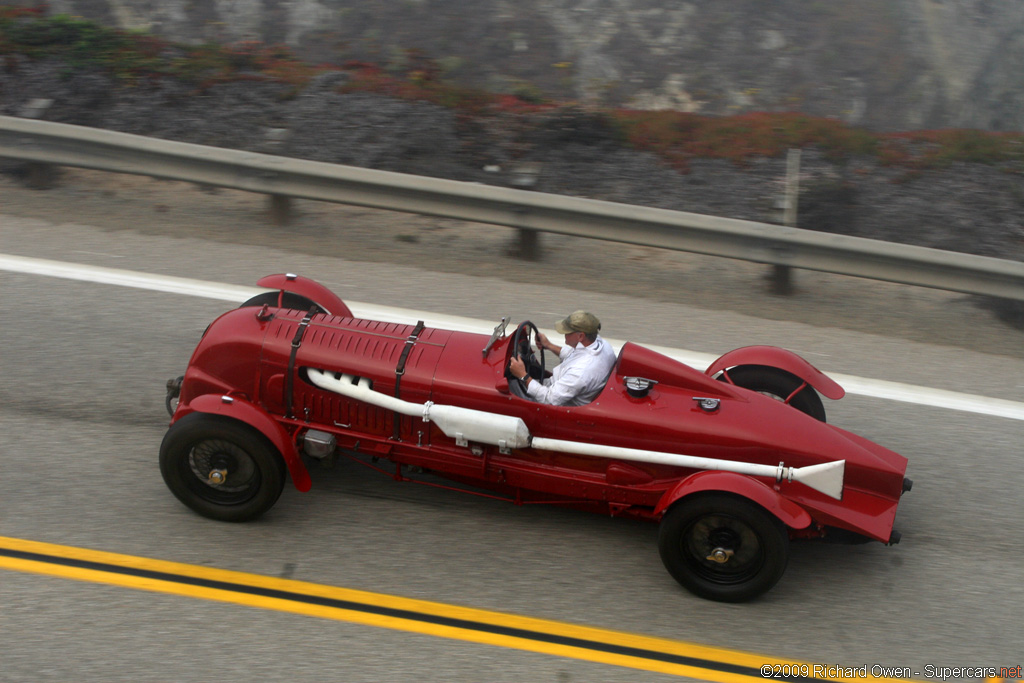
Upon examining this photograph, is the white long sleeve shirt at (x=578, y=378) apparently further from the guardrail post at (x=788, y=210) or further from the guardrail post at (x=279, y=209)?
the guardrail post at (x=279, y=209)

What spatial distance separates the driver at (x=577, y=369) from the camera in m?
5.35

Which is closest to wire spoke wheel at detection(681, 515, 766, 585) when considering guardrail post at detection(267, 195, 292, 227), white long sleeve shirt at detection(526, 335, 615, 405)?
white long sleeve shirt at detection(526, 335, 615, 405)

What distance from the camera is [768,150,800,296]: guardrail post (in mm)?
8438

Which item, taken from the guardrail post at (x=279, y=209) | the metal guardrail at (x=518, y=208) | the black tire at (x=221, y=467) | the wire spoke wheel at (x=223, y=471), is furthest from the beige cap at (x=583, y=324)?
the guardrail post at (x=279, y=209)

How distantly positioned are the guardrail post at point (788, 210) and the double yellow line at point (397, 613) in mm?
4353

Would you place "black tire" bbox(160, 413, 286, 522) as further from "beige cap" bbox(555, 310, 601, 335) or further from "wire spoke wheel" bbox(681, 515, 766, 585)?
"wire spoke wheel" bbox(681, 515, 766, 585)

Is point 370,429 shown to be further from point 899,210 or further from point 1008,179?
point 1008,179

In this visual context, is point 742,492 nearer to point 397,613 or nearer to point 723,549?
point 723,549

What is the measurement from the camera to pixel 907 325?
8117mm

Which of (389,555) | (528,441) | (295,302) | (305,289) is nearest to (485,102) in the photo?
(305,289)

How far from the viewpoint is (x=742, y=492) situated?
4895 millimetres

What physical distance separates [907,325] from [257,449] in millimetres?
5726

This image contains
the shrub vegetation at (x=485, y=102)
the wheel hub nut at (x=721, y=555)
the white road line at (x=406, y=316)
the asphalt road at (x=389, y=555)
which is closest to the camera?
the asphalt road at (x=389, y=555)

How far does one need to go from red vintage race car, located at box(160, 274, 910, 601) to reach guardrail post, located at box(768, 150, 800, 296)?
3.17m
